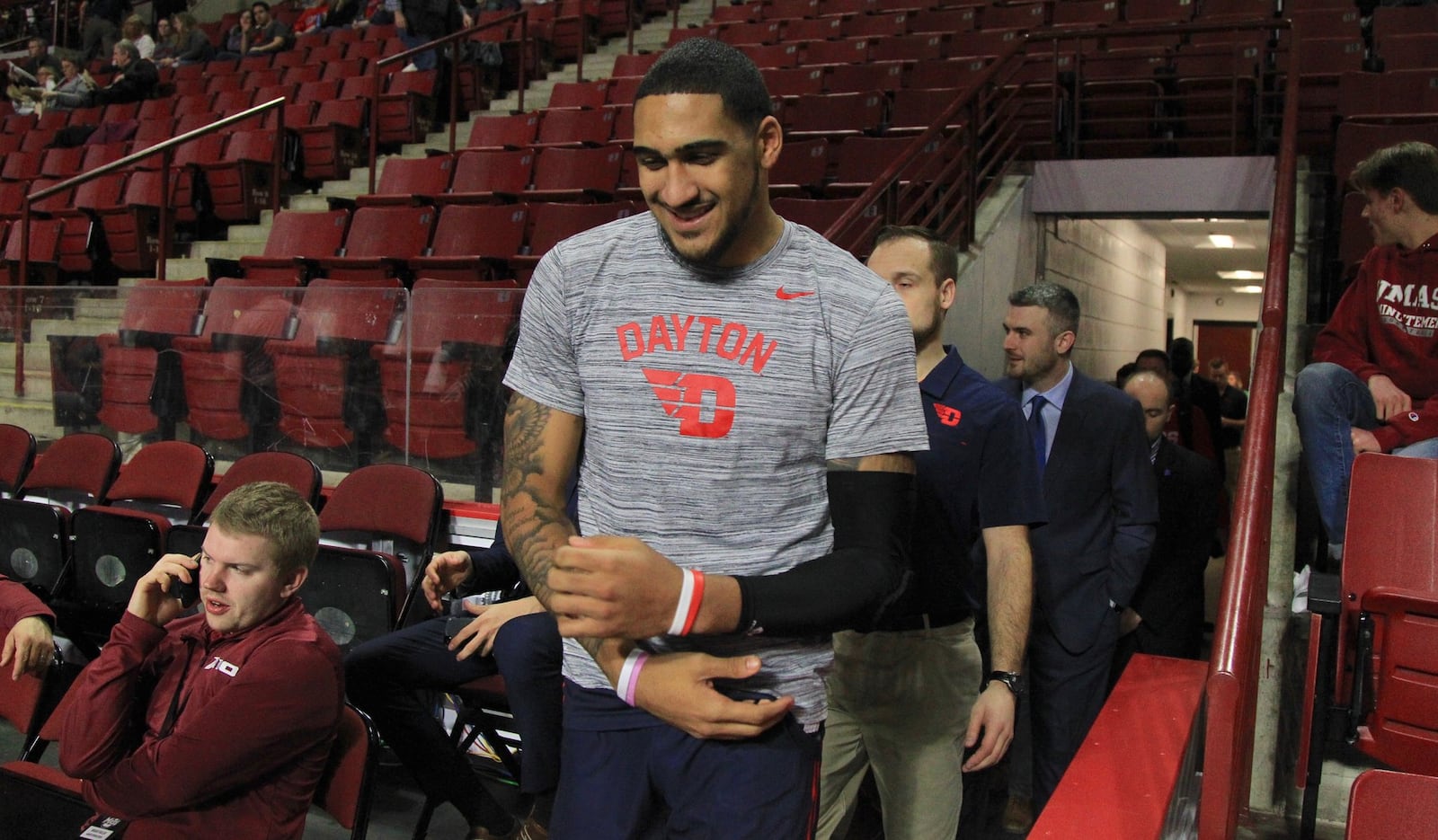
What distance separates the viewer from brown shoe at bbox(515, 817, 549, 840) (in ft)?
8.86

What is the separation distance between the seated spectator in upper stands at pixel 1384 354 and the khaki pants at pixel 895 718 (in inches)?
58.4

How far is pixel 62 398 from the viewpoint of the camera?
564 cm

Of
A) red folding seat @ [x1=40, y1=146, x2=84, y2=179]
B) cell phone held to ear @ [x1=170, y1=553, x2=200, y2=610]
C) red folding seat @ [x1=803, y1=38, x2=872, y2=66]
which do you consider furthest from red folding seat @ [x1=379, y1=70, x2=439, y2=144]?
cell phone held to ear @ [x1=170, y1=553, x2=200, y2=610]

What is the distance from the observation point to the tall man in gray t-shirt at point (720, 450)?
1.25m

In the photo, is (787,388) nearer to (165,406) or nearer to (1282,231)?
(1282,231)

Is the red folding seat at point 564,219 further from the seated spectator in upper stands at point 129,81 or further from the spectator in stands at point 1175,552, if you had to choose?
the seated spectator in upper stands at point 129,81

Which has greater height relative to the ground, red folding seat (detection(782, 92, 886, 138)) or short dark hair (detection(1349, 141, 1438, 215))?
red folding seat (detection(782, 92, 886, 138))

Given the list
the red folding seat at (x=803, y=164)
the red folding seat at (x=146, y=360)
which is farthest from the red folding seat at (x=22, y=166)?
the red folding seat at (x=803, y=164)

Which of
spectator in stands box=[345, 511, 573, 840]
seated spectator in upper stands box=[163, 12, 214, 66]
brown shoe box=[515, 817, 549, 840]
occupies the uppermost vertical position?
seated spectator in upper stands box=[163, 12, 214, 66]

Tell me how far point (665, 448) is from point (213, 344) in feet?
14.2

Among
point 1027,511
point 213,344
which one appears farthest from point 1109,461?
point 213,344

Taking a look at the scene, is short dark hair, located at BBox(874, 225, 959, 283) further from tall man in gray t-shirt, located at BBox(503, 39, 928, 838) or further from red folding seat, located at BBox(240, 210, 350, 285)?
red folding seat, located at BBox(240, 210, 350, 285)

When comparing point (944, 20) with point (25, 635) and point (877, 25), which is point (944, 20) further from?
point (25, 635)

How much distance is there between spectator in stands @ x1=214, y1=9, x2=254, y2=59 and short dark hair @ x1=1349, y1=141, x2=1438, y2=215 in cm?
1302
